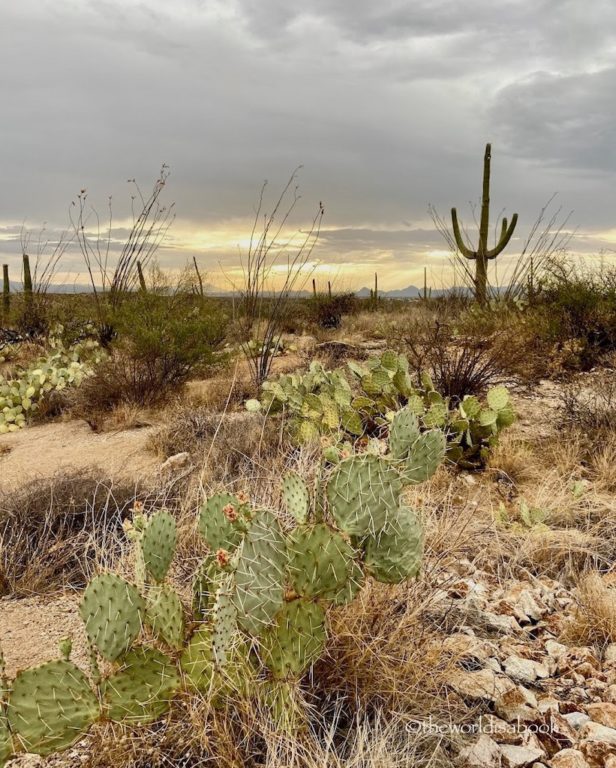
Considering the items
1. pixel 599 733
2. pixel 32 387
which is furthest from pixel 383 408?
pixel 32 387

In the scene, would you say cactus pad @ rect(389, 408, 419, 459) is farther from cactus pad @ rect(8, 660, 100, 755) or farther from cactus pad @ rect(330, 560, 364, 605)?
cactus pad @ rect(8, 660, 100, 755)

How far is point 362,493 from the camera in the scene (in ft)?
6.72

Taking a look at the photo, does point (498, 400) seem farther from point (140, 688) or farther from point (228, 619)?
point (140, 688)

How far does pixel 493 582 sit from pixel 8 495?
291cm

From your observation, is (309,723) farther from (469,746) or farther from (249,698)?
(469,746)

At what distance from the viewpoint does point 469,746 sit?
197cm

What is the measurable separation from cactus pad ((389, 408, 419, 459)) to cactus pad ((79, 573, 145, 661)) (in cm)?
124

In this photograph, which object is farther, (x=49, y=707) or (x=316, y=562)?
(x=316, y=562)

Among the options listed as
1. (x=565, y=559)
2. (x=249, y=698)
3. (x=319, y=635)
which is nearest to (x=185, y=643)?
(x=249, y=698)

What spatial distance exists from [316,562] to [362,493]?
253 mm

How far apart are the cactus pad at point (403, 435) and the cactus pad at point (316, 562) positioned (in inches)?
33.1

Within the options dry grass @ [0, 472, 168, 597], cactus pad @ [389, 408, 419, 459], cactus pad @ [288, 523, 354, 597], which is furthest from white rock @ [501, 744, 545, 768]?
dry grass @ [0, 472, 168, 597]

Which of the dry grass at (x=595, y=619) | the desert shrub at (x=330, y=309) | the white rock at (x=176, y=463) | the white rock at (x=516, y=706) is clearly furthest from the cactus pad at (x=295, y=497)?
the desert shrub at (x=330, y=309)

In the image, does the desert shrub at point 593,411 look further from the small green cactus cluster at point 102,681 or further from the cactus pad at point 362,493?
the small green cactus cluster at point 102,681
